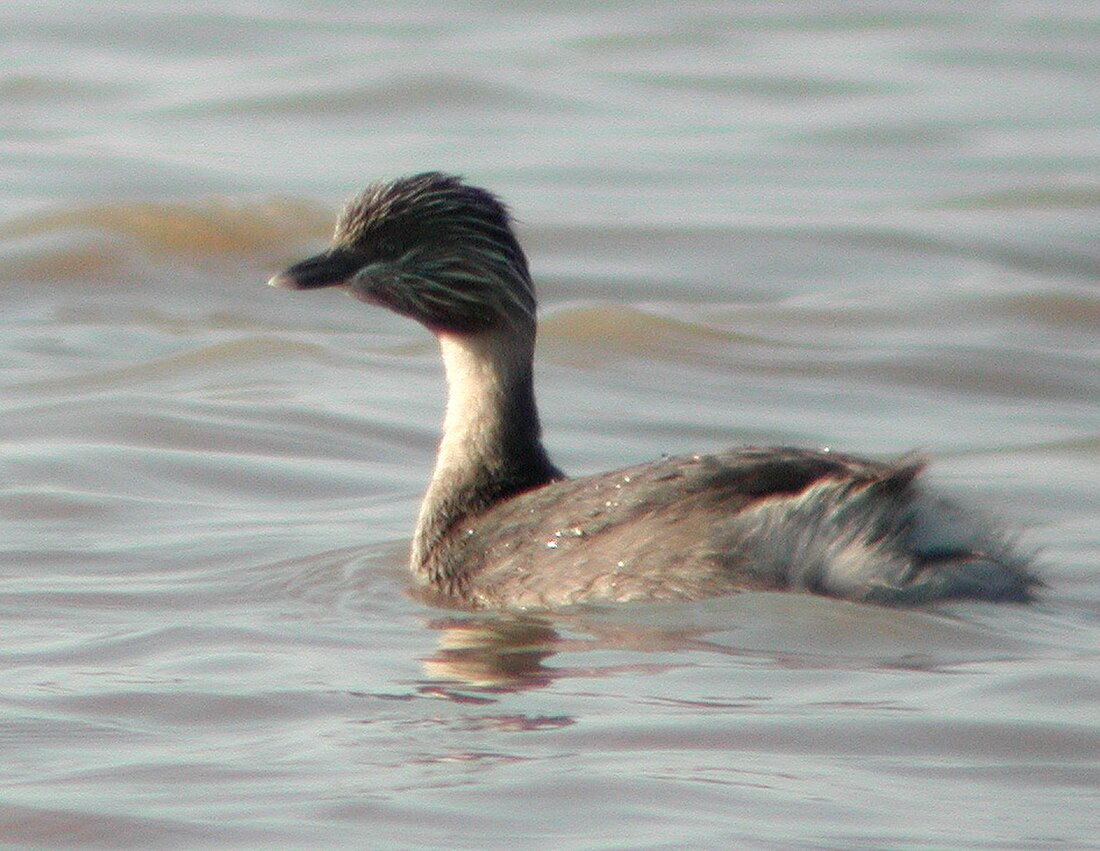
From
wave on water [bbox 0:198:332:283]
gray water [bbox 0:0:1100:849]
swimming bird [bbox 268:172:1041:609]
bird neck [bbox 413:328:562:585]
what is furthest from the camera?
wave on water [bbox 0:198:332:283]

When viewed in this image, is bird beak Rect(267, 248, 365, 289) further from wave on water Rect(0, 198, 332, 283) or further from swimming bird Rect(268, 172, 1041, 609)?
wave on water Rect(0, 198, 332, 283)

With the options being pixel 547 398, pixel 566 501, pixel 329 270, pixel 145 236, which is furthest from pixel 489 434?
pixel 145 236

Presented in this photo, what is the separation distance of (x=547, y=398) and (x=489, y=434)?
3205mm

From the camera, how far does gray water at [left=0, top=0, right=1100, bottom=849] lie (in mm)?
6176

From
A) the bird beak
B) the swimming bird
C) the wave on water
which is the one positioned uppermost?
the wave on water

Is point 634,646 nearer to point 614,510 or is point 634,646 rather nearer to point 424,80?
point 614,510

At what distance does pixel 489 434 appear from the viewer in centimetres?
895

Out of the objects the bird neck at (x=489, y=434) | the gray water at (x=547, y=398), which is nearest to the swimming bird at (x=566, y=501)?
the bird neck at (x=489, y=434)

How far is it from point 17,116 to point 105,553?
10879mm

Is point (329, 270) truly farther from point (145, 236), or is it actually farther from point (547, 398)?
point (145, 236)

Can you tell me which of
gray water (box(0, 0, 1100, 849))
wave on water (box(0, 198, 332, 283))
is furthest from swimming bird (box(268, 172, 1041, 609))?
wave on water (box(0, 198, 332, 283))

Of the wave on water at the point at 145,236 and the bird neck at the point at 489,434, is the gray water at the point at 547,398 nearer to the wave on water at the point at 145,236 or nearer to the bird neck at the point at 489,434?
the wave on water at the point at 145,236

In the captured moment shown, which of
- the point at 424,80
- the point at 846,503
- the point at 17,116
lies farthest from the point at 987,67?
the point at 846,503

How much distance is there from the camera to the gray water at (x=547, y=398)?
618cm
